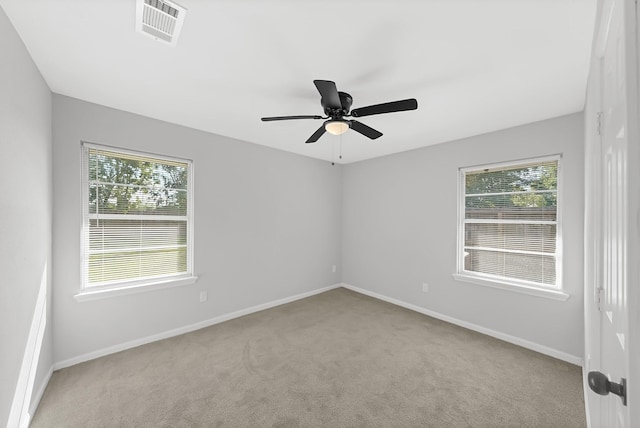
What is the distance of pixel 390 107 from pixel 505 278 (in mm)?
2638

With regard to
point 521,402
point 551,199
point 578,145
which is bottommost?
point 521,402

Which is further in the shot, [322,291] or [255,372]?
[322,291]

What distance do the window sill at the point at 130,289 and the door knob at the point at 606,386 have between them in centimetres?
339

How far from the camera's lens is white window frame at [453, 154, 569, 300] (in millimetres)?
2740

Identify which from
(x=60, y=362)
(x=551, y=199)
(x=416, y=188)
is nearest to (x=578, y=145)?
(x=551, y=199)

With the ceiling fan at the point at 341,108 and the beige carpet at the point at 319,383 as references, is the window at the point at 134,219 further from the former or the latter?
the ceiling fan at the point at 341,108

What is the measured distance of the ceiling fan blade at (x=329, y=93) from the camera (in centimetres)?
162

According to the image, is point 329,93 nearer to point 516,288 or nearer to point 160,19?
point 160,19

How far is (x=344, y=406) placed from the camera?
1.97 metres

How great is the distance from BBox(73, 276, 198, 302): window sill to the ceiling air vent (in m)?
2.38

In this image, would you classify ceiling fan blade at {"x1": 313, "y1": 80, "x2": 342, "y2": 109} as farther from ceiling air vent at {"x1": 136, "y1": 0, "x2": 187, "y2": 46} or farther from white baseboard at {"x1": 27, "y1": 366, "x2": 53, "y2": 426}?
white baseboard at {"x1": 27, "y1": 366, "x2": 53, "y2": 426}

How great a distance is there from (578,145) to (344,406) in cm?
327

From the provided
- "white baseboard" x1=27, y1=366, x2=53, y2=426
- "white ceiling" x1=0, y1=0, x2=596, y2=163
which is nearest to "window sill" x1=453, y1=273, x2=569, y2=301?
"white ceiling" x1=0, y1=0, x2=596, y2=163

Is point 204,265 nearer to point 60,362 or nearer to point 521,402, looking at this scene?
point 60,362
